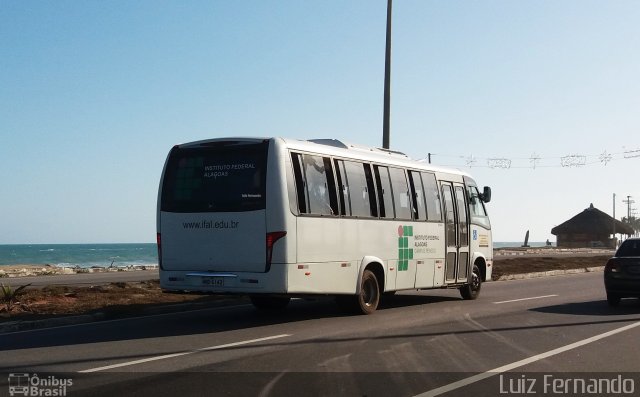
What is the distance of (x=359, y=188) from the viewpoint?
1515cm

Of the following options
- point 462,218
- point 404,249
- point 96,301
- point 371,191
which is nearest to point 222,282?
point 371,191

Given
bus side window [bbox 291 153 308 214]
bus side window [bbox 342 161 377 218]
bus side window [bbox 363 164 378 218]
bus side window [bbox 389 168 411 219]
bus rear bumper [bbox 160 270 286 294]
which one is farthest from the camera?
bus side window [bbox 389 168 411 219]

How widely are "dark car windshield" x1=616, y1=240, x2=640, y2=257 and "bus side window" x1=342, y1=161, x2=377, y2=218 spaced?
→ 6.54 metres

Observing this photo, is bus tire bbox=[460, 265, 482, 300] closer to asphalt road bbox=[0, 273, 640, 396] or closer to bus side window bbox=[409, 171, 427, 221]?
bus side window bbox=[409, 171, 427, 221]

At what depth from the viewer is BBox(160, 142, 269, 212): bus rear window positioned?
13070mm

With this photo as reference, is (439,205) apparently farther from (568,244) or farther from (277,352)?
(568,244)

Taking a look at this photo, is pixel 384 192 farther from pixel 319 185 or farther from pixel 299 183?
pixel 299 183

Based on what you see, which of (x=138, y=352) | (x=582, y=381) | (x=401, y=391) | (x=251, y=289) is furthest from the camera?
(x=251, y=289)

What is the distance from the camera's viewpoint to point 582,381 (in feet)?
27.7

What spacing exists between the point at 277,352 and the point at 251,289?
2.71m

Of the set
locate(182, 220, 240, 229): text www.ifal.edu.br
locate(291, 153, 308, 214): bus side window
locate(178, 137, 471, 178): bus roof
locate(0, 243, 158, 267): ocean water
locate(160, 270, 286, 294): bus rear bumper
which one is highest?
locate(178, 137, 471, 178): bus roof

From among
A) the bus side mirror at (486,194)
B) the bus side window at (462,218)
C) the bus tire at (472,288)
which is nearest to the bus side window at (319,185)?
the bus side window at (462,218)

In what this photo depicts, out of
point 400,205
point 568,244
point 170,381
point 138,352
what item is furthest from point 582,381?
point 568,244

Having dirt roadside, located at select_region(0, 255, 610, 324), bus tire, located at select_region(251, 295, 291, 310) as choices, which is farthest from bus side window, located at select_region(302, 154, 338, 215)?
dirt roadside, located at select_region(0, 255, 610, 324)
